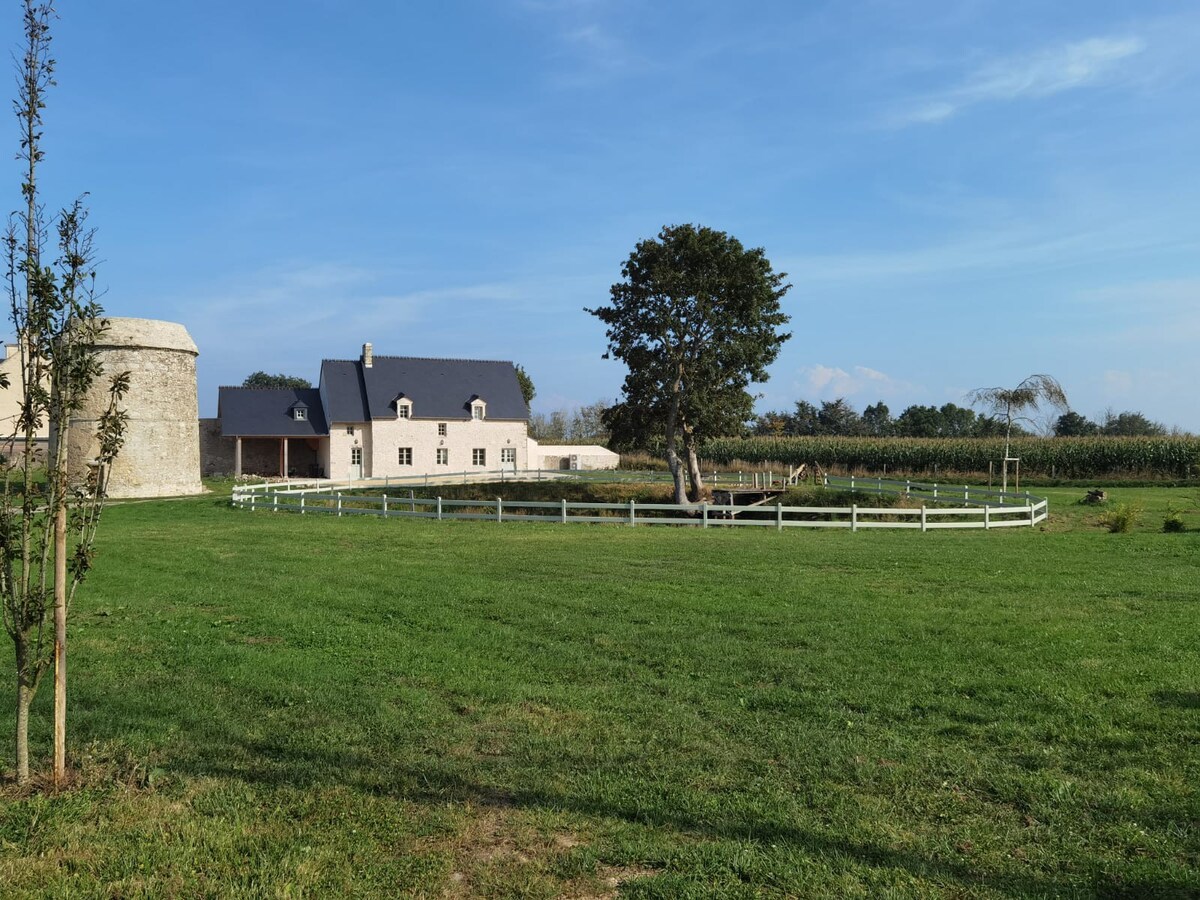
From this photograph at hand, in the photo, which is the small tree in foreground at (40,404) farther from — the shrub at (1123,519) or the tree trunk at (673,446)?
the tree trunk at (673,446)

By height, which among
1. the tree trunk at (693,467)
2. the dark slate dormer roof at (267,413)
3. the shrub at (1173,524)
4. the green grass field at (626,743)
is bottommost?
the green grass field at (626,743)

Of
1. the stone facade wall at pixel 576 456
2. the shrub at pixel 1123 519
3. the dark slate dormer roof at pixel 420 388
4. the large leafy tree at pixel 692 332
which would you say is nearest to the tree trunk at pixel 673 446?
the large leafy tree at pixel 692 332

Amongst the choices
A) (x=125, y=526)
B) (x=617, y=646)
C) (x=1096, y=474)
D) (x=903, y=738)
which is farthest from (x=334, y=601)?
(x=1096, y=474)

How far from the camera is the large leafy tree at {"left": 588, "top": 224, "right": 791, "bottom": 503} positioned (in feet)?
112

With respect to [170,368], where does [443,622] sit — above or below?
below

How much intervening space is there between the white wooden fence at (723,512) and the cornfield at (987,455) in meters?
15.3

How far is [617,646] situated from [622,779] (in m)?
3.27

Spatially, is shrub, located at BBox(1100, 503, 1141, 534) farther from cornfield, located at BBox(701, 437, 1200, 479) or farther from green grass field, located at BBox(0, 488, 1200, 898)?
cornfield, located at BBox(701, 437, 1200, 479)

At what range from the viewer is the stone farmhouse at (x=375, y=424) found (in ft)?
168

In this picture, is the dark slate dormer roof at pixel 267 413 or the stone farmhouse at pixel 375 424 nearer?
the dark slate dormer roof at pixel 267 413

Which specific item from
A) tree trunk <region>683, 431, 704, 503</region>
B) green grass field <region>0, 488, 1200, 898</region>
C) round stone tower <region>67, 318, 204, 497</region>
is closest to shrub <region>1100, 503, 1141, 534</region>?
green grass field <region>0, 488, 1200, 898</region>

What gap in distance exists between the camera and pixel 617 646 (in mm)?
8469

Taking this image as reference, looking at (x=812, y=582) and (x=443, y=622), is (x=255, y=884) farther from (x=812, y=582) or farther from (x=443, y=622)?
(x=812, y=582)

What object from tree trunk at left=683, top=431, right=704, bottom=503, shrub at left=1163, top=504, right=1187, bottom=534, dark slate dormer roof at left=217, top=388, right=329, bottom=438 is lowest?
shrub at left=1163, top=504, right=1187, bottom=534
